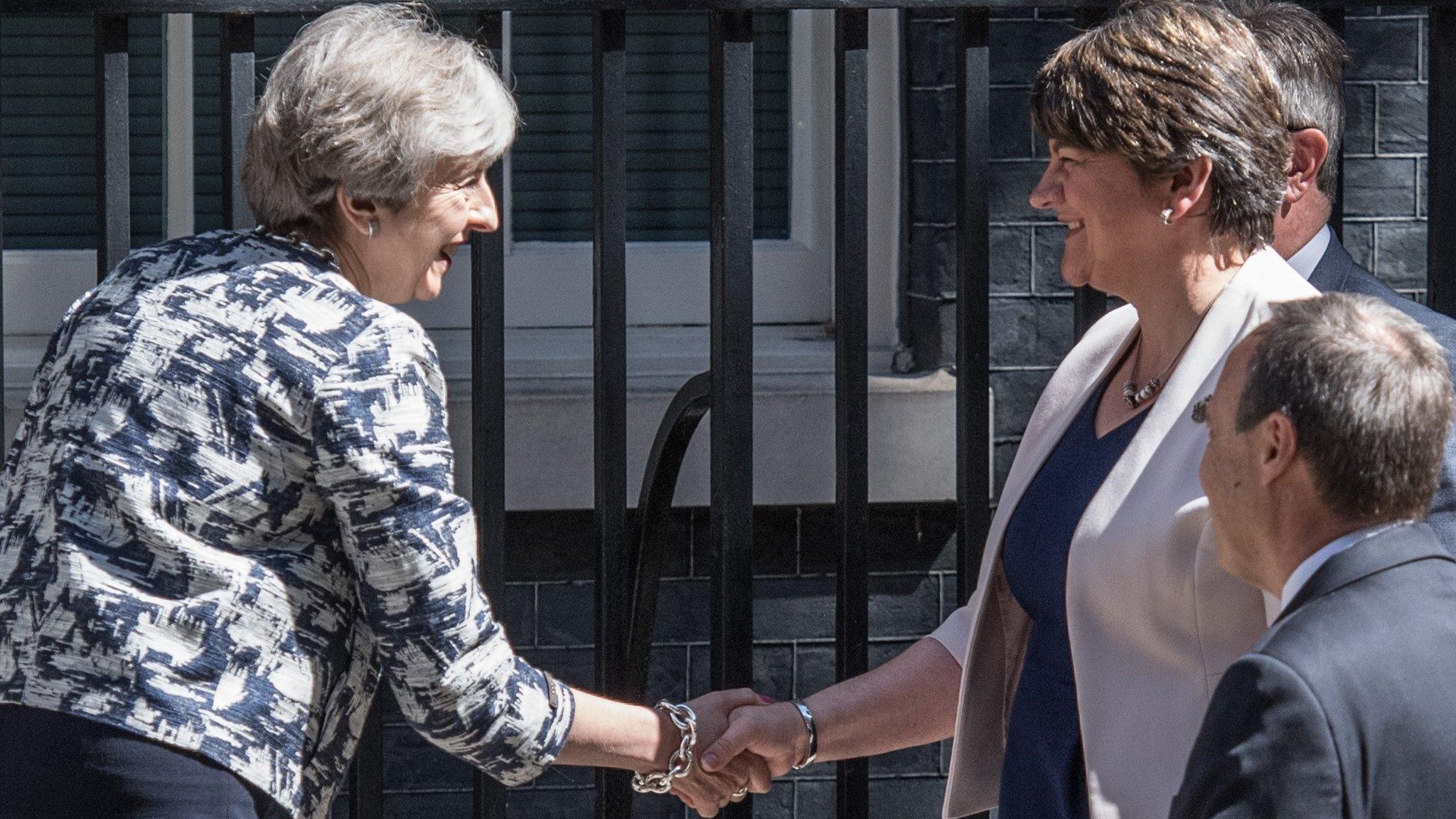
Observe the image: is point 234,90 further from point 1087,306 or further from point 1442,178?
point 1442,178

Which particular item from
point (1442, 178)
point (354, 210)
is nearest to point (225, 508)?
point (354, 210)

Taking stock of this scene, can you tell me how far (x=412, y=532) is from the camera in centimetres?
158

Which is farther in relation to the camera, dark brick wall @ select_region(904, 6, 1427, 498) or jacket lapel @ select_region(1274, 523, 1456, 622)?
dark brick wall @ select_region(904, 6, 1427, 498)

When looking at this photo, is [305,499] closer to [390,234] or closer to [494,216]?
[390,234]

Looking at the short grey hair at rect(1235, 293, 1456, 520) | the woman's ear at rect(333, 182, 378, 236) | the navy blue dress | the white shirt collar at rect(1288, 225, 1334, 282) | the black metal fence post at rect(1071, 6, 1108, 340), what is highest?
the woman's ear at rect(333, 182, 378, 236)

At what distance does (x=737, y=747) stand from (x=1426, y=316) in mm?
1014

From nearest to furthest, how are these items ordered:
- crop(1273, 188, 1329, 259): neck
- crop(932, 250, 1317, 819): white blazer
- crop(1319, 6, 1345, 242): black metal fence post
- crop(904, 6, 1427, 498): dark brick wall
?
crop(932, 250, 1317, 819): white blazer
crop(1273, 188, 1329, 259): neck
crop(1319, 6, 1345, 242): black metal fence post
crop(904, 6, 1427, 498): dark brick wall

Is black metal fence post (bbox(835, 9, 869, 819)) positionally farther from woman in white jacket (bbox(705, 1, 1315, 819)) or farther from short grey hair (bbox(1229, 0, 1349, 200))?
short grey hair (bbox(1229, 0, 1349, 200))

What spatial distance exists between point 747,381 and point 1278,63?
2.64 ft

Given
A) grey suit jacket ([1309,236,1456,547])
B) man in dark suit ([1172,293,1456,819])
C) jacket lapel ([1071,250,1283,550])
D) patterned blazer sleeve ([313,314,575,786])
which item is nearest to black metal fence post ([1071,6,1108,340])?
grey suit jacket ([1309,236,1456,547])

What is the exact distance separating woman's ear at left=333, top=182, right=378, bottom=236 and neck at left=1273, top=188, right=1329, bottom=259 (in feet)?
3.60

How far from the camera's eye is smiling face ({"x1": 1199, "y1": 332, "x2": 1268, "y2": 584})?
136 centimetres

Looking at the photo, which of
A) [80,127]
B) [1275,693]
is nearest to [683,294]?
[80,127]

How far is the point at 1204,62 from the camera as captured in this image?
1.78m
